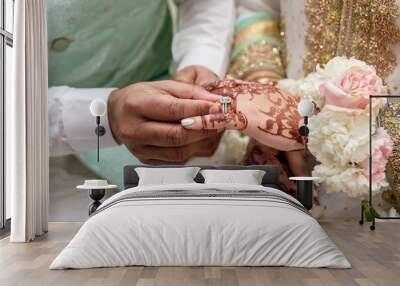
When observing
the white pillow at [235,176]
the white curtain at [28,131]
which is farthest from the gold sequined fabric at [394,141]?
the white curtain at [28,131]

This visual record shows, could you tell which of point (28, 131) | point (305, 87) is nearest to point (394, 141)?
point (305, 87)

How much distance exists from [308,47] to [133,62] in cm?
205

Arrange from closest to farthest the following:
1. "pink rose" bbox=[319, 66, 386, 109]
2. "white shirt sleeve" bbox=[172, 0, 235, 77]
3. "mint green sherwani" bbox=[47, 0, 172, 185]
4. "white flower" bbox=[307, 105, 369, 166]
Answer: "white flower" bbox=[307, 105, 369, 166]
"pink rose" bbox=[319, 66, 386, 109]
"white shirt sleeve" bbox=[172, 0, 235, 77]
"mint green sherwani" bbox=[47, 0, 172, 185]

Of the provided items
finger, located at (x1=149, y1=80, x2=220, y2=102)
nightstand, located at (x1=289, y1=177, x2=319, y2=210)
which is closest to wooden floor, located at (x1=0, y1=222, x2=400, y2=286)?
nightstand, located at (x1=289, y1=177, x2=319, y2=210)

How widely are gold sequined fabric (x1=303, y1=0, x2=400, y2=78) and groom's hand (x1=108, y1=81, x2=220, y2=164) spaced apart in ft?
4.35

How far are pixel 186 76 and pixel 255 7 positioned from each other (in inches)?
44.7

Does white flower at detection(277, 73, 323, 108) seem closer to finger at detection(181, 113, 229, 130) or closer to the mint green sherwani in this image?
finger at detection(181, 113, 229, 130)

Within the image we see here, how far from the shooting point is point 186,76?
711 cm

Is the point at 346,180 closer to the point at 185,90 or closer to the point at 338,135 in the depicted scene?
the point at 338,135

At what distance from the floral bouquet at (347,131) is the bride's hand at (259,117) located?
0.25 metres

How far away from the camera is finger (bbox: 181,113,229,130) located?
6.86 metres

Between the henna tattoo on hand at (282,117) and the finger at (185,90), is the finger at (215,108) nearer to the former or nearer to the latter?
the finger at (185,90)

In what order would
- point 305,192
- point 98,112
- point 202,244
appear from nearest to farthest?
1. point 202,244
2. point 305,192
3. point 98,112

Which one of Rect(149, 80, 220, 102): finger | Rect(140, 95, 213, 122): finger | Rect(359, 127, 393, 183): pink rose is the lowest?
Rect(359, 127, 393, 183): pink rose
